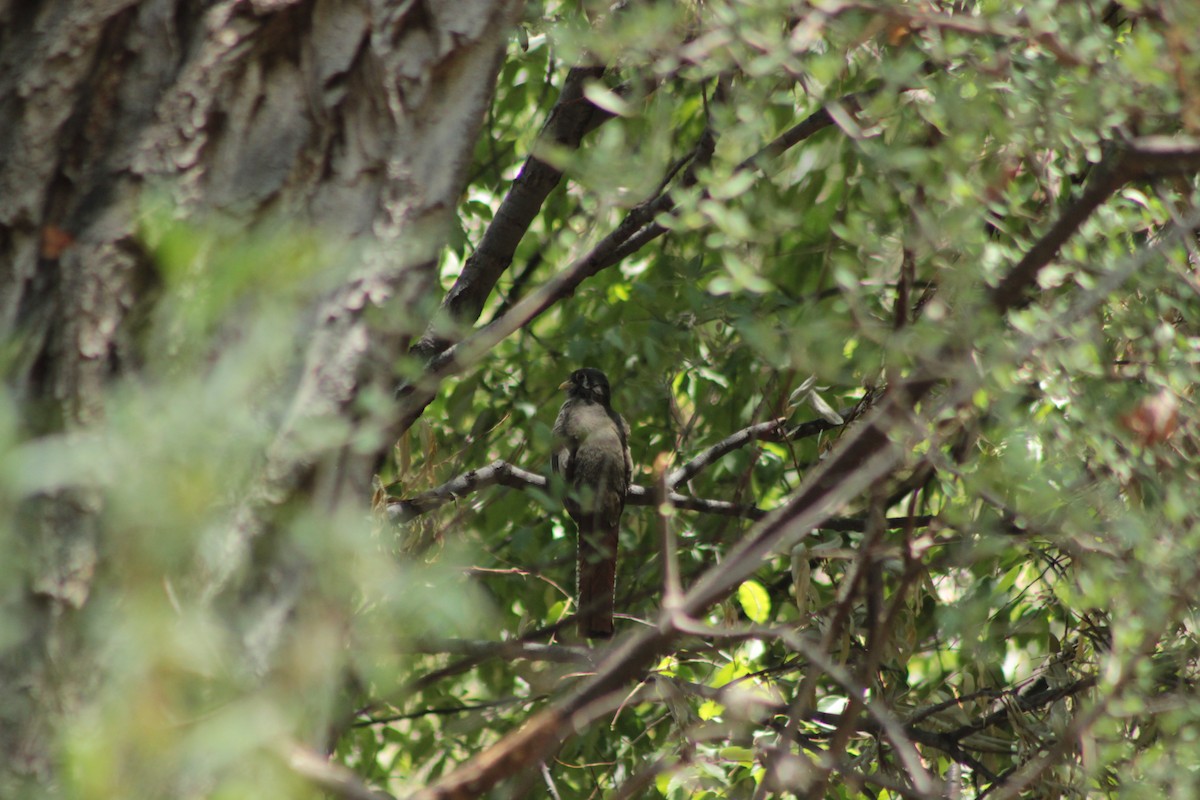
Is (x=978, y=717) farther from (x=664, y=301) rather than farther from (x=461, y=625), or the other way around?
(x=461, y=625)

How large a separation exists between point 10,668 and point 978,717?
3.01 metres

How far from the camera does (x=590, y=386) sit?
582 cm

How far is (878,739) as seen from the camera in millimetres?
3195

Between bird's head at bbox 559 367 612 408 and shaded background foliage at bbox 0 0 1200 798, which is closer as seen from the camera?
shaded background foliage at bbox 0 0 1200 798

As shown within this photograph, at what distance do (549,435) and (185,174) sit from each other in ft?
7.21

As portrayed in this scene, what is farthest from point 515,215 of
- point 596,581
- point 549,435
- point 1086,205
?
point 1086,205

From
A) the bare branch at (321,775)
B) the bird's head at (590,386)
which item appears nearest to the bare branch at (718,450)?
the bird's head at (590,386)

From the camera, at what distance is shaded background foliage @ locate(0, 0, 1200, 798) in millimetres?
1228

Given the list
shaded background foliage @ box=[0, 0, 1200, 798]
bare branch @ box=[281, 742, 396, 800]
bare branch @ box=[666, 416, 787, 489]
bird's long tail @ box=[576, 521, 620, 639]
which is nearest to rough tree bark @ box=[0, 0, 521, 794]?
shaded background foliage @ box=[0, 0, 1200, 798]

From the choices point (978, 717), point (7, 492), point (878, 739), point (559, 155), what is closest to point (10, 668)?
point (7, 492)

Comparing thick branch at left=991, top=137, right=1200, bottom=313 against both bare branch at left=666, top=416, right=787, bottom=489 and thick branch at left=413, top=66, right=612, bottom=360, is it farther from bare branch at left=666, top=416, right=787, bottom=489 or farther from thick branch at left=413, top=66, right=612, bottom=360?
bare branch at left=666, top=416, right=787, bottom=489

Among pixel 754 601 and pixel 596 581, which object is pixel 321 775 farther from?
pixel 596 581

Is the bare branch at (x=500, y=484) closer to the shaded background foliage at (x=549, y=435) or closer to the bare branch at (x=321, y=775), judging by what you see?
the shaded background foliage at (x=549, y=435)

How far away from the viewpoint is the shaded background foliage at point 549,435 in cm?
123
